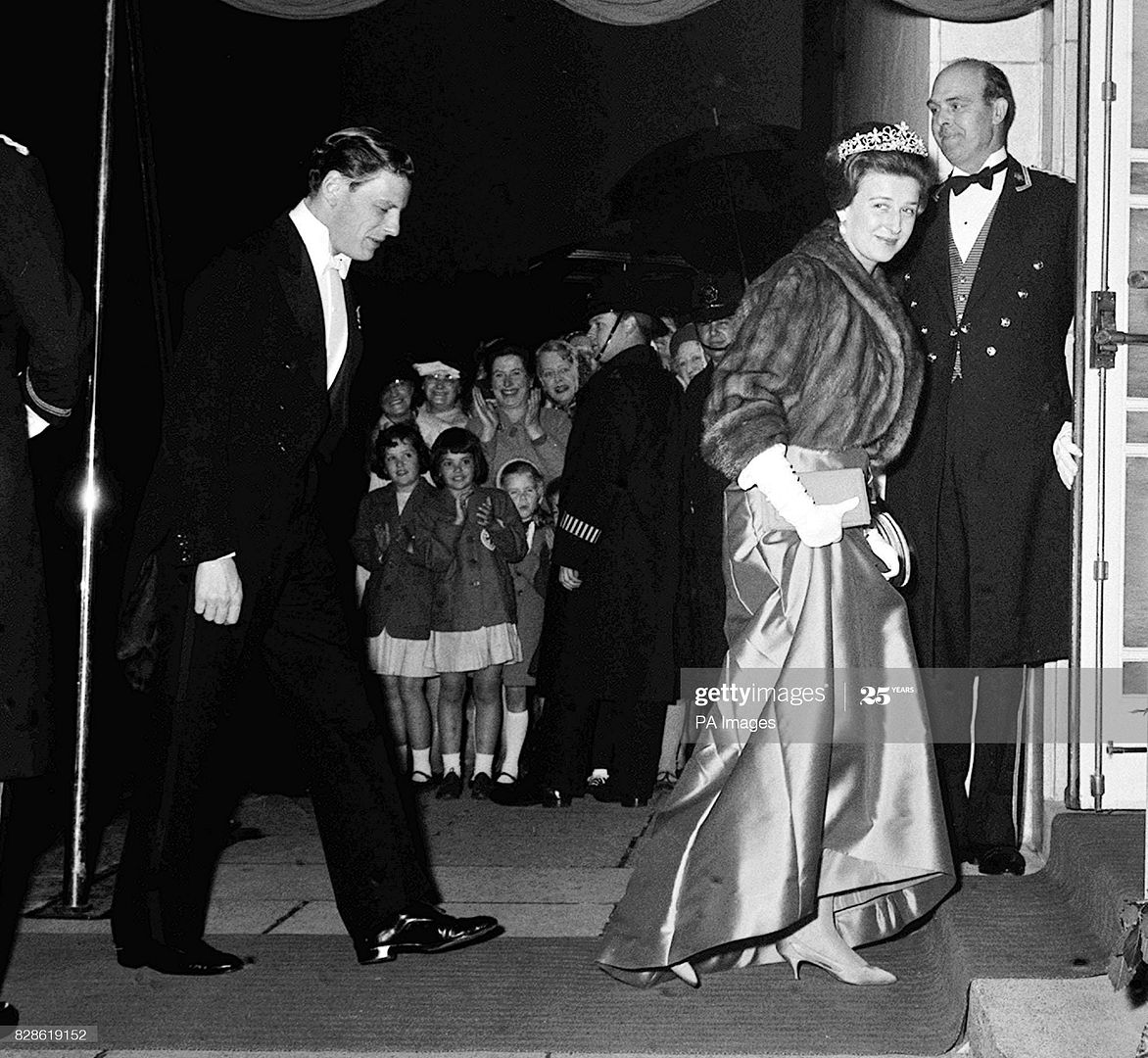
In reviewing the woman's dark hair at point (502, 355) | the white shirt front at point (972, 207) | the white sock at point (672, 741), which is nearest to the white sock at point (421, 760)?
the white sock at point (672, 741)

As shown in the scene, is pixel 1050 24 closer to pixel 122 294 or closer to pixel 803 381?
pixel 803 381

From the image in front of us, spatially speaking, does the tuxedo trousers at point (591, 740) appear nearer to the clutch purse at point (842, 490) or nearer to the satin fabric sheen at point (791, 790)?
the satin fabric sheen at point (791, 790)

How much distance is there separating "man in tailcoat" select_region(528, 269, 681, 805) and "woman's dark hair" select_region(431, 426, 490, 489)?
47cm

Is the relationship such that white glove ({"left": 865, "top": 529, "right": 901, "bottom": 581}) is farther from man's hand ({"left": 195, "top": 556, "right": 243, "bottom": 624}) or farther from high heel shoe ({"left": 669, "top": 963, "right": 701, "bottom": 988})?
man's hand ({"left": 195, "top": 556, "right": 243, "bottom": 624})

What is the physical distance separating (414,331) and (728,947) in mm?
8616

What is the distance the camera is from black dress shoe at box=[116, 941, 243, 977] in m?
3.55

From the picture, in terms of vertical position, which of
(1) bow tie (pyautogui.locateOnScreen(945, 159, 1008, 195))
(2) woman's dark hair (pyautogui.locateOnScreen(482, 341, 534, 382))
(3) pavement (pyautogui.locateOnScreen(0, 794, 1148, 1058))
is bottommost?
(3) pavement (pyautogui.locateOnScreen(0, 794, 1148, 1058))

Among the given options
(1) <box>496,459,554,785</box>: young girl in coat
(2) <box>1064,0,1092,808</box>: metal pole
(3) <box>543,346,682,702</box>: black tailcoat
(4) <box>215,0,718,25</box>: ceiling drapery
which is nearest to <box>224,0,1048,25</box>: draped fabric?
(4) <box>215,0,718,25</box>: ceiling drapery

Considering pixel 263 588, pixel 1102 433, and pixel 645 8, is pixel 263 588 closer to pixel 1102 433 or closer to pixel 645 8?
pixel 645 8

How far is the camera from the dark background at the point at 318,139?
513 centimetres

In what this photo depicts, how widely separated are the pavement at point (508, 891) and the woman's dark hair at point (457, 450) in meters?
1.29

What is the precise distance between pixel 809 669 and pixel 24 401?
1.62 m

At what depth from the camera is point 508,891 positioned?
4543mm

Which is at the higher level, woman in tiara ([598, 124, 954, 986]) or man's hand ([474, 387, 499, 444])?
man's hand ([474, 387, 499, 444])
